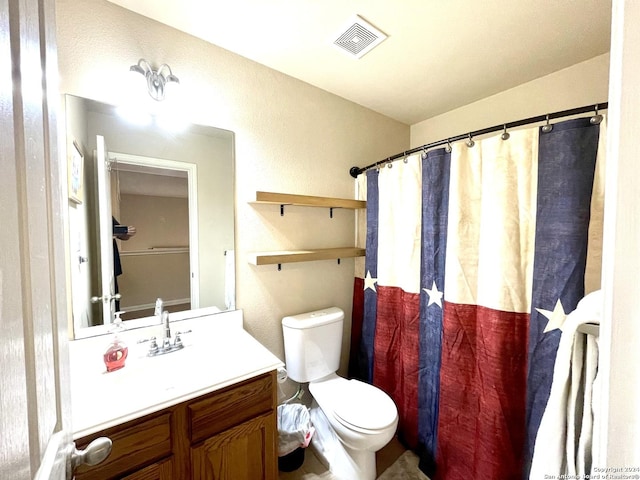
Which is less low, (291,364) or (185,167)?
(185,167)

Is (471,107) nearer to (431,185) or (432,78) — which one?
(432,78)

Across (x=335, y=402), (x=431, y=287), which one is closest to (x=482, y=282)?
(x=431, y=287)

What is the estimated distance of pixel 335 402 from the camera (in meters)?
1.43

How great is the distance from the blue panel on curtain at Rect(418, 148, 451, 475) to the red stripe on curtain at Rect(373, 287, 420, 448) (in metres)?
0.05

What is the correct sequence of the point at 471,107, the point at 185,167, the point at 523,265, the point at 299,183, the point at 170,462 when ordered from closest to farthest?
1. the point at 170,462
2. the point at 523,265
3. the point at 185,167
4. the point at 299,183
5. the point at 471,107

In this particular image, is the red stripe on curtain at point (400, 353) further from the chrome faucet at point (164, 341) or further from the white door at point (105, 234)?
the white door at point (105, 234)

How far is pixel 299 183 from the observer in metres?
1.75

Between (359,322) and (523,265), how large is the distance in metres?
1.15

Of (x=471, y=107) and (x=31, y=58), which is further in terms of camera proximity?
(x=471, y=107)

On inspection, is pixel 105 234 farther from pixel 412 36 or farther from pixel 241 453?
pixel 412 36

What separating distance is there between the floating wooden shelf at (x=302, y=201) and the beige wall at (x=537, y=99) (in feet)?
3.30

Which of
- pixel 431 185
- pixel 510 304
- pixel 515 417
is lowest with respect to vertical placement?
pixel 515 417

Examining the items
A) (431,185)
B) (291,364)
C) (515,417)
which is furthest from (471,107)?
(291,364)

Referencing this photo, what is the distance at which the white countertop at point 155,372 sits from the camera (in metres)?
0.83
